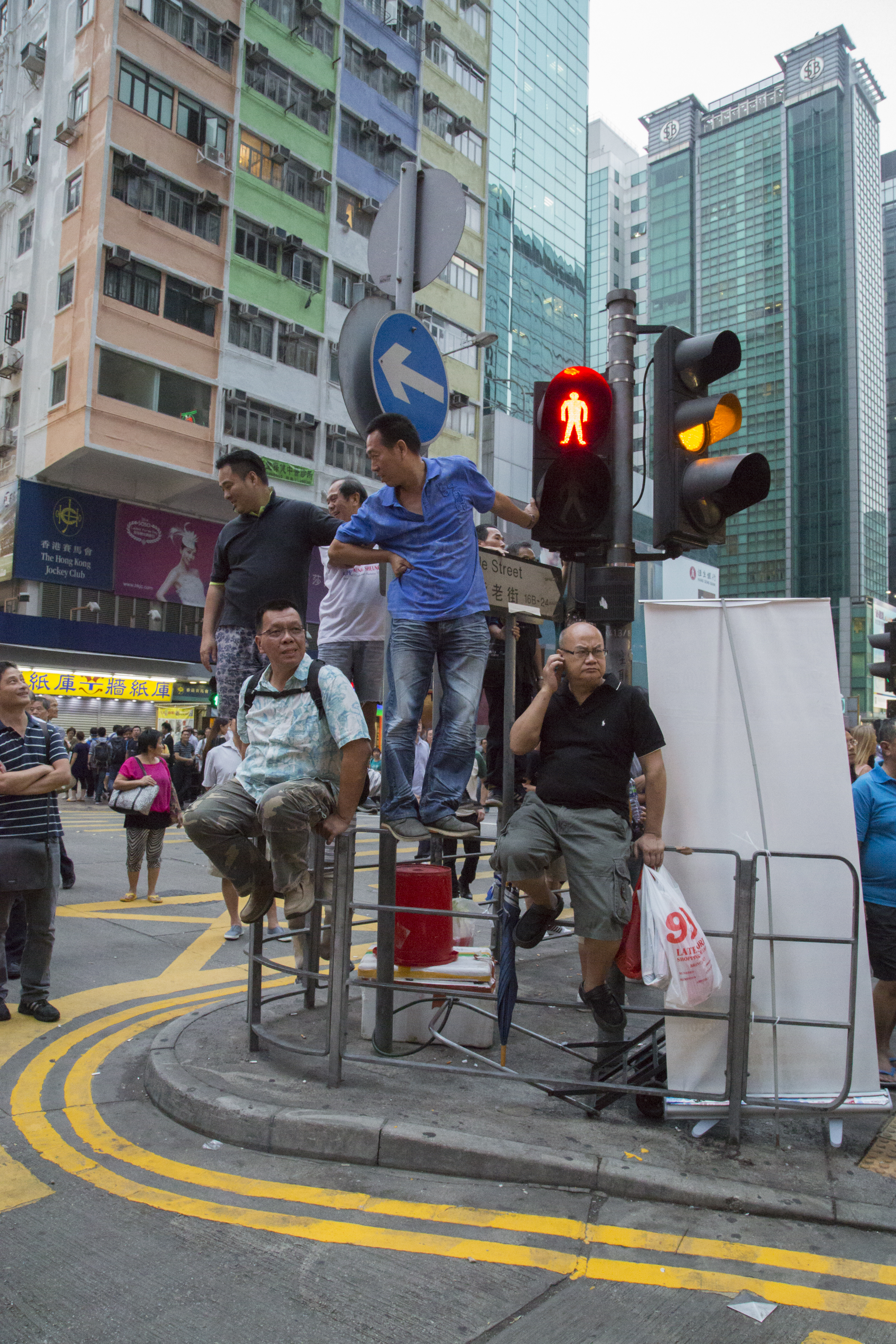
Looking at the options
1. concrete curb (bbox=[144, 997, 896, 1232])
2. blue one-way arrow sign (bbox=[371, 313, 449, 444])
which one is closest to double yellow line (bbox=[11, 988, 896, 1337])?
concrete curb (bbox=[144, 997, 896, 1232])

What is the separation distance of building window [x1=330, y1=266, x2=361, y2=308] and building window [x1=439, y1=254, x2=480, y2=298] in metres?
4.12

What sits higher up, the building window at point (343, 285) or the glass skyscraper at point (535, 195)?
the glass skyscraper at point (535, 195)

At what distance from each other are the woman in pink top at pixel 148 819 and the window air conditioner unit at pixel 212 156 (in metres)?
22.4

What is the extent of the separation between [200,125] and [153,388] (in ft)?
25.8

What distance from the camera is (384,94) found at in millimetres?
32469

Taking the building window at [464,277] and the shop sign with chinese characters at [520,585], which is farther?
the building window at [464,277]

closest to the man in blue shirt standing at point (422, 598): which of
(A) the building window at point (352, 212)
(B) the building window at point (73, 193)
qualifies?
(B) the building window at point (73, 193)

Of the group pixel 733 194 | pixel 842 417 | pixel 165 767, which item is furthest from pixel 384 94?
pixel 733 194

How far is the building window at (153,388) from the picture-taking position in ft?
80.0

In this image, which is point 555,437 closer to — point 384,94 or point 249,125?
point 249,125

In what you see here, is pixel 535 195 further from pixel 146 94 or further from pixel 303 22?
pixel 146 94

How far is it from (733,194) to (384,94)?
265ft

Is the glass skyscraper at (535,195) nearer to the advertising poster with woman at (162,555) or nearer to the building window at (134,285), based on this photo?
the advertising poster with woman at (162,555)

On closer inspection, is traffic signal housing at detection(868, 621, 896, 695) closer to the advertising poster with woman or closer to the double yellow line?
the double yellow line
